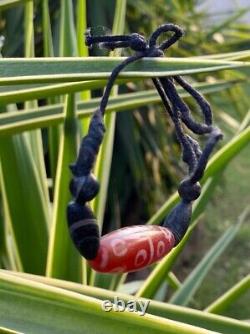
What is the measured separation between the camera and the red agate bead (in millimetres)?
397

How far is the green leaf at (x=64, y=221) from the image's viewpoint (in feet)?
2.56

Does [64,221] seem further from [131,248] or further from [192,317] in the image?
[131,248]

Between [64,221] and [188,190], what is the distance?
1.24 ft

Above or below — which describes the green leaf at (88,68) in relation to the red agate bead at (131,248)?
above

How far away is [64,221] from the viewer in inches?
30.9

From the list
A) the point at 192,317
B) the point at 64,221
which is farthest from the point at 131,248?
→ the point at 64,221

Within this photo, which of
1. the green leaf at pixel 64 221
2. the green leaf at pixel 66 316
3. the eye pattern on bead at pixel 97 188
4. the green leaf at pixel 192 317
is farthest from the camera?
the green leaf at pixel 64 221

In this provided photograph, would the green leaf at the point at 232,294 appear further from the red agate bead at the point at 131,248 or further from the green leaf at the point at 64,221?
the red agate bead at the point at 131,248

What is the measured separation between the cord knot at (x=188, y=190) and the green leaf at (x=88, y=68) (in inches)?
2.8

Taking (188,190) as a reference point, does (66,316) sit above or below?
below

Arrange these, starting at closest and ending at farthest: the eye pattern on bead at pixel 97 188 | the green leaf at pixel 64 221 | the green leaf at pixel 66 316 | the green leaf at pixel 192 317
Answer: the eye pattern on bead at pixel 97 188 → the green leaf at pixel 66 316 → the green leaf at pixel 192 317 → the green leaf at pixel 64 221

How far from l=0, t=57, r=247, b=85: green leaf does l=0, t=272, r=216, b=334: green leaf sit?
0.47ft

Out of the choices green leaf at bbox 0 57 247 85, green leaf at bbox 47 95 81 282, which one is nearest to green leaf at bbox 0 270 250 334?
green leaf at bbox 47 95 81 282

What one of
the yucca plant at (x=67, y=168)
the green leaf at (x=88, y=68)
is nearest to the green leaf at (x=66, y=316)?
the yucca plant at (x=67, y=168)
